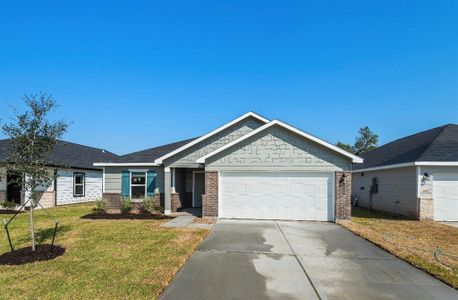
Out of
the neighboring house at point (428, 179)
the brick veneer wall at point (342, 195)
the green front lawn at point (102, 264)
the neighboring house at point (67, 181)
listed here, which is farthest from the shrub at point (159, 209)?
the neighboring house at point (428, 179)

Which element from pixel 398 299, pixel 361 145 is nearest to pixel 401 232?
pixel 398 299

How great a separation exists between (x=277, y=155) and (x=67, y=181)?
51.6ft

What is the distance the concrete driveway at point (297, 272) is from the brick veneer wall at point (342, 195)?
10.9 ft

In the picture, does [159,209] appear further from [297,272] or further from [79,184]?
[297,272]

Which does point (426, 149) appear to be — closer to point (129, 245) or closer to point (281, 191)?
point (281, 191)

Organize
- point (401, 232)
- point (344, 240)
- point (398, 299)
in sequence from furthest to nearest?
point (401, 232), point (344, 240), point (398, 299)

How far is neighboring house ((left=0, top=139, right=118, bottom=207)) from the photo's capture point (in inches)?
774

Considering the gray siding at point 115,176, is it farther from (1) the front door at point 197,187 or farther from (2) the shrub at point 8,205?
(2) the shrub at point 8,205

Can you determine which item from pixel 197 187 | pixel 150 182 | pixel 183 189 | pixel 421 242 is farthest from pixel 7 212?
pixel 421 242

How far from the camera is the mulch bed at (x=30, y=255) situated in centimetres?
753

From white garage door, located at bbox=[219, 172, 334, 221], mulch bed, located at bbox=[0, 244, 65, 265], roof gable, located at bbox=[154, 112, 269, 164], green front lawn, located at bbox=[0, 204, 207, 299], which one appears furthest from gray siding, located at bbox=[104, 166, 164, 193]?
mulch bed, located at bbox=[0, 244, 65, 265]

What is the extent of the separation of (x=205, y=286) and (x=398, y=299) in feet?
11.2

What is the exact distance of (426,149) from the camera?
53.6 feet

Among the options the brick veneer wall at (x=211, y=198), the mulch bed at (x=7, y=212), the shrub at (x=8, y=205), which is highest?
the brick veneer wall at (x=211, y=198)
